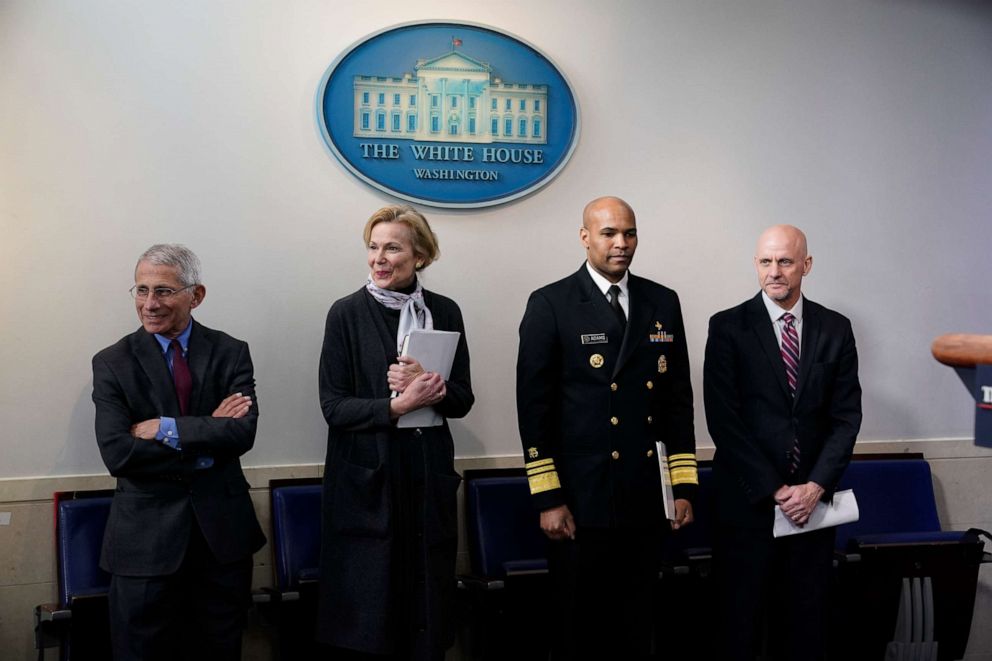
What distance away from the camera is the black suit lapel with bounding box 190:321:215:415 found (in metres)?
3.43

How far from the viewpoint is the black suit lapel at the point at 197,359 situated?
3.43 meters

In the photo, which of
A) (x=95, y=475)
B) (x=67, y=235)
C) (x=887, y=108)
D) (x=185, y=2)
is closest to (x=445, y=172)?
(x=185, y=2)

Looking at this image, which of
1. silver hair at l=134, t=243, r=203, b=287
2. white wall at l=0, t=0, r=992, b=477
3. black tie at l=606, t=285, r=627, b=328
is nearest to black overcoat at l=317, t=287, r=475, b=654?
silver hair at l=134, t=243, r=203, b=287

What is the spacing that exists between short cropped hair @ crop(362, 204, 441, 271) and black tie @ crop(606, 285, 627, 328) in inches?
25.8

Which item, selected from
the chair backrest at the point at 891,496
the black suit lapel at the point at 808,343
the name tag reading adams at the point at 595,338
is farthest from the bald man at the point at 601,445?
the chair backrest at the point at 891,496

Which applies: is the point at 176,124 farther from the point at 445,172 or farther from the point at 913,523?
the point at 913,523

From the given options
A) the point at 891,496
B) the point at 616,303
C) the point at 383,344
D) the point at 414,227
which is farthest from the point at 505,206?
the point at 891,496

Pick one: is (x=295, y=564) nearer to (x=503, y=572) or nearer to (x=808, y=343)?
(x=503, y=572)

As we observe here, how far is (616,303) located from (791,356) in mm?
791

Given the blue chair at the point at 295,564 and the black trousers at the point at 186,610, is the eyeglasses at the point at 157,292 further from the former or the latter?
the blue chair at the point at 295,564

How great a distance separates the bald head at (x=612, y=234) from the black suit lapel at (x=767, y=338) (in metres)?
0.69

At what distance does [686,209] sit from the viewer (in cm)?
471

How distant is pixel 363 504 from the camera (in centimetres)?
341

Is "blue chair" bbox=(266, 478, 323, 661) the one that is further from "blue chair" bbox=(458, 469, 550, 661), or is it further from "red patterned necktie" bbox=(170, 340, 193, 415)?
"red patterned necktie" bbox=(170, 340, 193, 415)
